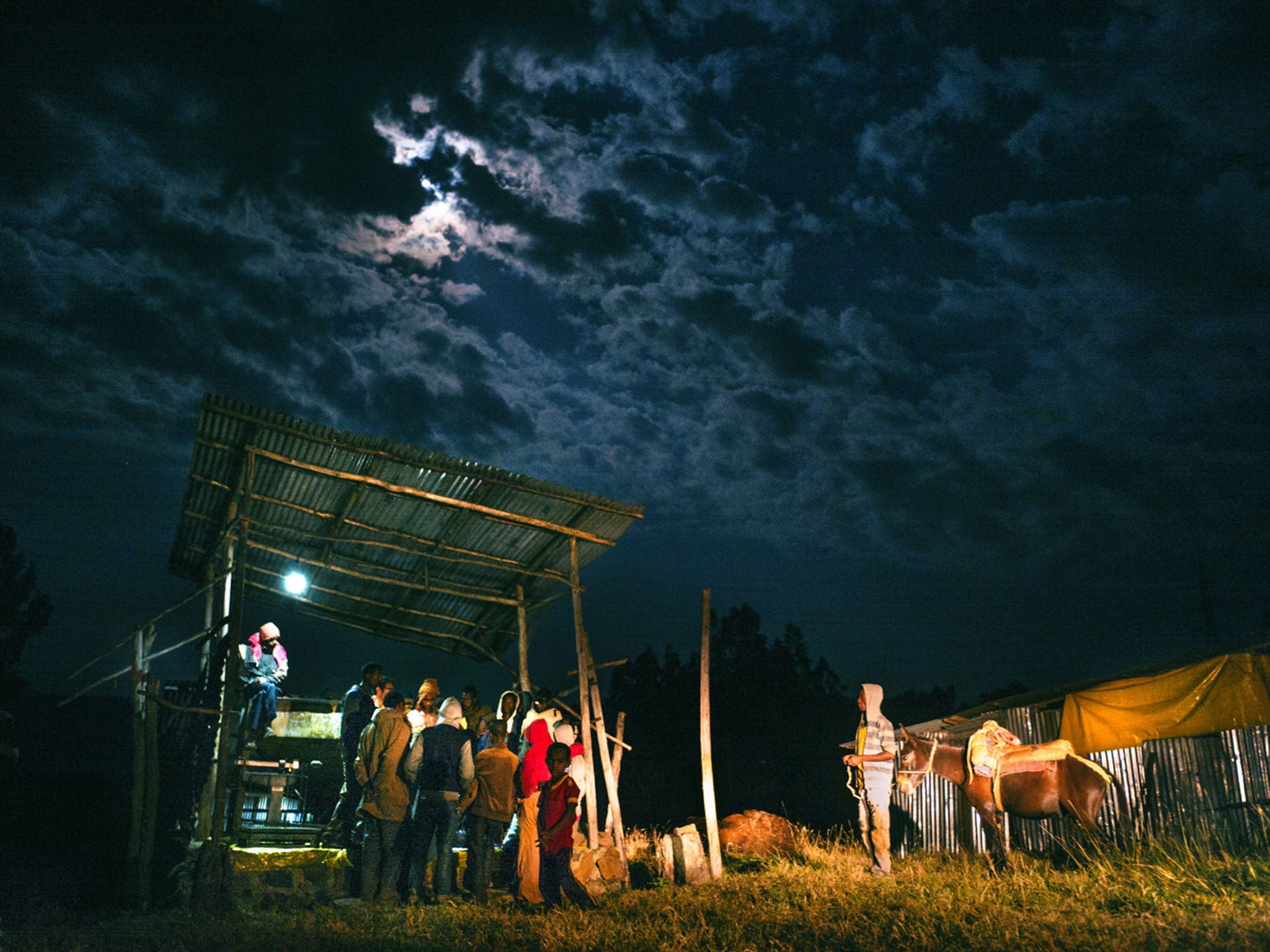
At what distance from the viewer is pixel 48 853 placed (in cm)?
1667

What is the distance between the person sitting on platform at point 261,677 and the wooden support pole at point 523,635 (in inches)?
148

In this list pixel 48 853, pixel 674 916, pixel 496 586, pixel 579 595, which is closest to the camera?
pixel 674 916

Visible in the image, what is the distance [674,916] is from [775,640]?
3639 centimetres

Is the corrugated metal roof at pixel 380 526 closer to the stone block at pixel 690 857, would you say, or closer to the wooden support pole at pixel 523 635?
the wooden support pole at pixel 523 635

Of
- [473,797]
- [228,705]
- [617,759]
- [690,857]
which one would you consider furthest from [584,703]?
[228,705]

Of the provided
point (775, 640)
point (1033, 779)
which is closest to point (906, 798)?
point (1033, 779)

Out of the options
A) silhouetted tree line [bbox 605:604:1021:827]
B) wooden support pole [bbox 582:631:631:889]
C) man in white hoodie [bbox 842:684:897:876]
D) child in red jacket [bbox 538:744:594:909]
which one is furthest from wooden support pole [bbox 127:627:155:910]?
silhouetted tree line [bbox 605:604:1021:827]

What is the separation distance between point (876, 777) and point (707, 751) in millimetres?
2590

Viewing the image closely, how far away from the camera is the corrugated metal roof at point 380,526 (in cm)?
1062

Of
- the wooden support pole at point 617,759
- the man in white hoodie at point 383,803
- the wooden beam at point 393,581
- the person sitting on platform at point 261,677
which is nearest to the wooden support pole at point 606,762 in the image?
the wooden support pole at point 617,759

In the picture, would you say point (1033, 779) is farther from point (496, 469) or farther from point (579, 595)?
point (496, 469)

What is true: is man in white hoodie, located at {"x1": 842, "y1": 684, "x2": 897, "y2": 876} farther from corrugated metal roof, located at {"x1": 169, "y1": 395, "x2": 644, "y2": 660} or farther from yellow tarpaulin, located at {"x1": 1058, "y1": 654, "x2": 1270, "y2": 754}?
corrugated metal roof, located at {"x1": 169, "y1": 395, "x2": 644, "y2": 660}

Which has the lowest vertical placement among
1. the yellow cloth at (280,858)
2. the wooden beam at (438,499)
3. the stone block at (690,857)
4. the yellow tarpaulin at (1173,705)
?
the stone block at (690,857)

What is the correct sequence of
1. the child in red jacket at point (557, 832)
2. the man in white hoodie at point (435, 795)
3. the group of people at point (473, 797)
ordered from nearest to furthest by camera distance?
the child in red jacket at point (557, 832) → the group of people at point (473, 797) → the man in white hoodie at point (435, 795)
